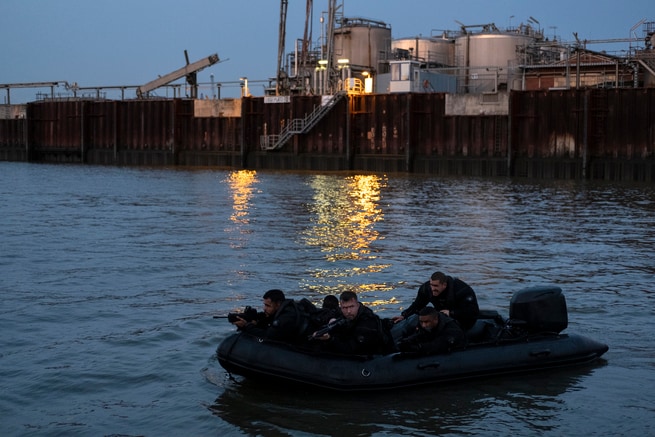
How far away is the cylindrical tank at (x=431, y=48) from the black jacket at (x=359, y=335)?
61792 mm

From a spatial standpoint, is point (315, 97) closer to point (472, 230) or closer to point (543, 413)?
point (472, 230)

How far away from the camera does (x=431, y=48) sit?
243ft

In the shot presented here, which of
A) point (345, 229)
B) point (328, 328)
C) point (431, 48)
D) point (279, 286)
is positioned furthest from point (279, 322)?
point (431, 48)

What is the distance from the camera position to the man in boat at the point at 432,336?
12.0 metres

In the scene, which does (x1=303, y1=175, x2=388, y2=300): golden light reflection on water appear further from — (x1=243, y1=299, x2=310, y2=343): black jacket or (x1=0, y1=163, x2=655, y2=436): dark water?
(x1=243, y1=299, x2=310, y2=343): black jacket

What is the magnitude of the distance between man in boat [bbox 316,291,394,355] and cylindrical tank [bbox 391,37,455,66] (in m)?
61.8

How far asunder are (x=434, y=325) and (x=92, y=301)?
780 cm

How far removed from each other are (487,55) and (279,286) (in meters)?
56.2

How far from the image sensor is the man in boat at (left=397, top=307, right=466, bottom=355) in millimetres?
11953

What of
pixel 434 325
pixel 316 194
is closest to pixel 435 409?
pixel 434 325

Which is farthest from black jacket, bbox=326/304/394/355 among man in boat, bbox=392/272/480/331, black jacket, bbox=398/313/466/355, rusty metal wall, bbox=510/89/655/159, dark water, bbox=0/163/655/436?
rusty metal wall, bbox=510/89/655/159

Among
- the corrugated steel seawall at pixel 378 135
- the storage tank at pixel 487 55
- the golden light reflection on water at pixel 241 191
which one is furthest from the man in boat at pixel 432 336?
the storage tank at pixel 487 55

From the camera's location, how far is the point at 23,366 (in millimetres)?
13055

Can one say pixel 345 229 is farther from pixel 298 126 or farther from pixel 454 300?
pixel 298 126
